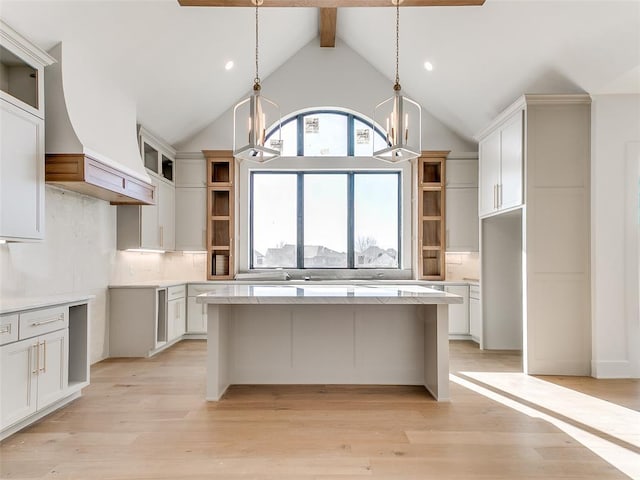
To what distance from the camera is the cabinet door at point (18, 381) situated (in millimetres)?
2689

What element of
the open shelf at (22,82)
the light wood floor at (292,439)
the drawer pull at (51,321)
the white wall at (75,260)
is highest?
the open shelf at (22,82)

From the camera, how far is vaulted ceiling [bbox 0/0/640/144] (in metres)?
3.61

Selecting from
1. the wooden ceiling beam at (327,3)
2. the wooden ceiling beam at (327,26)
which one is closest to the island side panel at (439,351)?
the wooden ceiling beam at (327,3)

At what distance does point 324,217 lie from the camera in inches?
265

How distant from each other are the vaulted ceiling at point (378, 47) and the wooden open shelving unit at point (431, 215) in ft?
2.05

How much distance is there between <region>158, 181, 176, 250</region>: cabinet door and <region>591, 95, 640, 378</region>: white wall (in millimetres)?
4975

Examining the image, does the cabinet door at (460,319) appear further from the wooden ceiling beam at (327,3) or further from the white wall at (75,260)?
the white wall at (75,260)

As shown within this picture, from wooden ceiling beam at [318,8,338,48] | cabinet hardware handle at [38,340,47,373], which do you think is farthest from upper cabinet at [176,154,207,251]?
cabinet hardware handle at [38,340,47,373]

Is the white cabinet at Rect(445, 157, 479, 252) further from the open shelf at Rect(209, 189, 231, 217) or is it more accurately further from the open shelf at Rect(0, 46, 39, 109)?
the open shelf at Rect(0, 46, 39, 109)

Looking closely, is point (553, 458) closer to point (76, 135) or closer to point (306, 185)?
point (76, 135)

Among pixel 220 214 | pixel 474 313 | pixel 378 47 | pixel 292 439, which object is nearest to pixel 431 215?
pixel 474 313

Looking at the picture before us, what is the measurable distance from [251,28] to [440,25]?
216cm

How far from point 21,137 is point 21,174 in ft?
0.85

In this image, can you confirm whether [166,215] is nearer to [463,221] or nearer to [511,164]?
[463,221]
